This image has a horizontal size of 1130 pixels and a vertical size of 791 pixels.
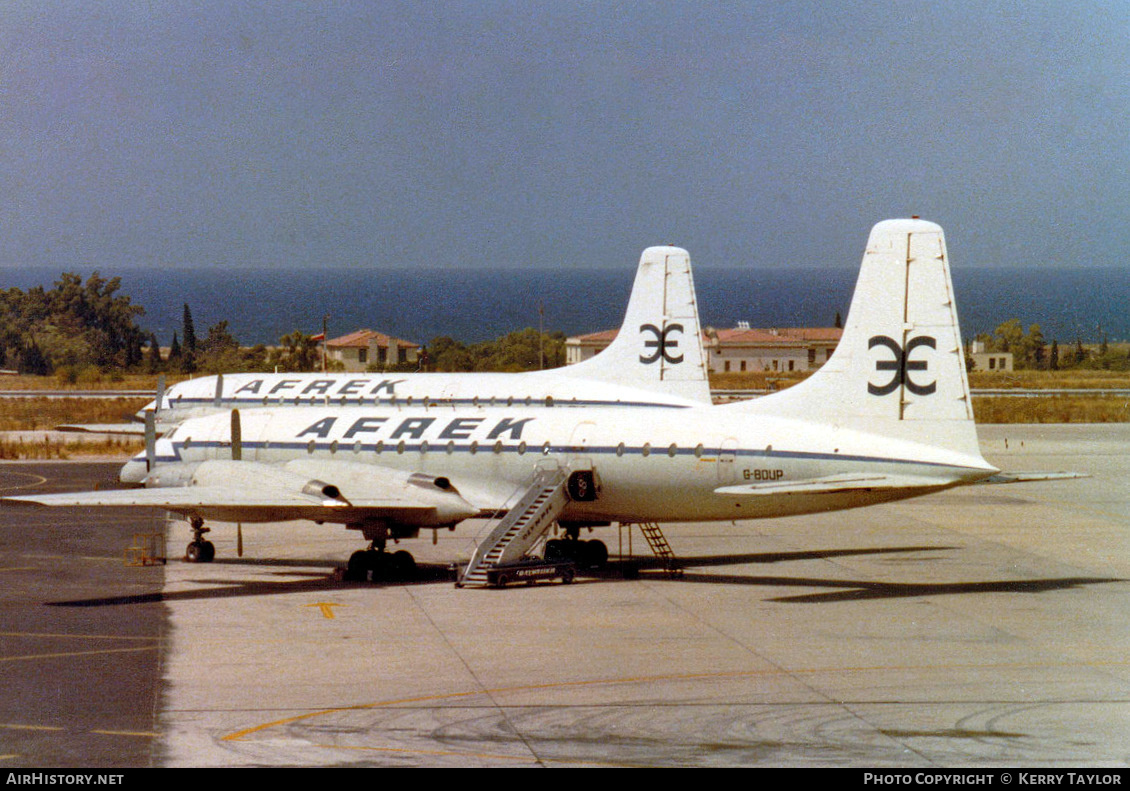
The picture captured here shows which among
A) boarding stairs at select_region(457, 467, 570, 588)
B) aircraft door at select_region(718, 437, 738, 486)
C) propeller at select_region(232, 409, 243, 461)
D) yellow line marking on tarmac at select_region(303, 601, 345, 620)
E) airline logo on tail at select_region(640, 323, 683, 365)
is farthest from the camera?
airline logo on tail at select_region(640, 323, 683, 365)

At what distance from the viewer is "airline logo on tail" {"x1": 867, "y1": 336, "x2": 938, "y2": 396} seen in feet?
95.7

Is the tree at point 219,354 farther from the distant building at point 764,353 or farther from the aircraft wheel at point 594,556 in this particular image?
the aircraft wheel at point 594,556

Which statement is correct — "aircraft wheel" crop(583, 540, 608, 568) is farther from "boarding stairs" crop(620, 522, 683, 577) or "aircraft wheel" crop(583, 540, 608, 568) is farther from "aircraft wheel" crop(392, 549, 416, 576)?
"aircraft wheel" crop(392, 549, 416, 576)

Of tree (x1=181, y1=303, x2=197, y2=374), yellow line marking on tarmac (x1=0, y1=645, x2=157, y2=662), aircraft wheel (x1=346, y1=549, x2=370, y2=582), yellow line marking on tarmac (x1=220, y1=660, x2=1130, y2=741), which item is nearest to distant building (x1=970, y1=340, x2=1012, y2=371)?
tree (x1=181, y1=303, x2=197, y2=374)

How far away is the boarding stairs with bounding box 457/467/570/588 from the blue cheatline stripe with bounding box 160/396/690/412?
1793 centimetres

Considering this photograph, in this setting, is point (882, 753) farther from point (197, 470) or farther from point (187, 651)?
point (197, 470)

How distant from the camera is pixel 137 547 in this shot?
36.9 meters

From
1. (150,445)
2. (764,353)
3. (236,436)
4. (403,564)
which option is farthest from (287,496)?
(764,353)

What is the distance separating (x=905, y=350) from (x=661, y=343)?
2180 cm

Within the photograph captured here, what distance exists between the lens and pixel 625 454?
32.0m

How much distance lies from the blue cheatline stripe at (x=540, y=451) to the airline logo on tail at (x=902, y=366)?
1560 mm

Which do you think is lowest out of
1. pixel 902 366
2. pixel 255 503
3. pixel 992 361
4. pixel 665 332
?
pixel 255 503

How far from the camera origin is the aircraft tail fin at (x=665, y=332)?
50312 millimetres

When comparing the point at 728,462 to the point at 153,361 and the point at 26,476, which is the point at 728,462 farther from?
the point at 153,361
